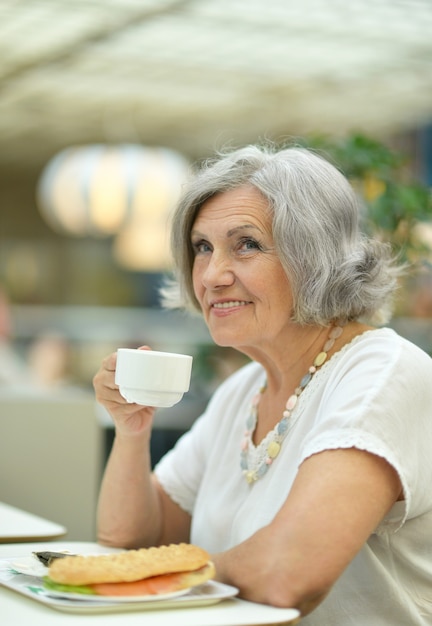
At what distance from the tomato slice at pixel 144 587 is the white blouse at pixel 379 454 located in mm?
251

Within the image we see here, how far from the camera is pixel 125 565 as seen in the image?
1177mm

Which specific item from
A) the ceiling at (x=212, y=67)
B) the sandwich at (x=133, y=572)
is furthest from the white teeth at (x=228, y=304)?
the ceiling at (x=212, y=67)

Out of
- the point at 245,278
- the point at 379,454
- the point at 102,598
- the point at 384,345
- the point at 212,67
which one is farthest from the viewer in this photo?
the point at 212,67

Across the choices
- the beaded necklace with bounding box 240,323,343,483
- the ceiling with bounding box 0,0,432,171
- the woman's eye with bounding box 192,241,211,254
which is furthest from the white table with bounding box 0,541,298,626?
the ceiling with bounding box 0,0,432,171

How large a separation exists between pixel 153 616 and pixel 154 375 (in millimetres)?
337

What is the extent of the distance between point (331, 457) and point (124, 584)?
312 millimetres

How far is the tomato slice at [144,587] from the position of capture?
116 cm

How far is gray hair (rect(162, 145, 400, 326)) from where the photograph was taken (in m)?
1.51

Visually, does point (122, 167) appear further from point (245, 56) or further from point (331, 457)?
point (331, 457)

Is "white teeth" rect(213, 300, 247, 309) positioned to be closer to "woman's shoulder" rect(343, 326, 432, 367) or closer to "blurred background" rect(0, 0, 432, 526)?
"woman's shoulder" rect(343, 326, 432, 367)

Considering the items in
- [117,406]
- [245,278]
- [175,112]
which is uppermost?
[175,112]

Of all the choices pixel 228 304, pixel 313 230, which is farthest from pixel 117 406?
pixel 313 230

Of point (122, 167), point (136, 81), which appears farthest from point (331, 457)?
point (136, 81)

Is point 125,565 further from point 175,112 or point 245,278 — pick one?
point 175,112
